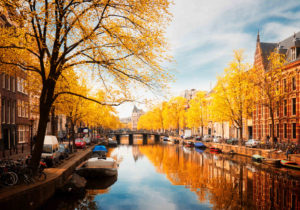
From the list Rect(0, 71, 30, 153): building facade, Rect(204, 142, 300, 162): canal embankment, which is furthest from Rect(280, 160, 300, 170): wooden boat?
Rect(0, 71, 30, 153): building facade

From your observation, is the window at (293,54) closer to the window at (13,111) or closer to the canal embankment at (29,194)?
the canal embankment at (29,194)

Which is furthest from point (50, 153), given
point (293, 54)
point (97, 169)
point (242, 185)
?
point (293, 54)

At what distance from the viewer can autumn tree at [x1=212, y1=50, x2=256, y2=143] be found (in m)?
43.9

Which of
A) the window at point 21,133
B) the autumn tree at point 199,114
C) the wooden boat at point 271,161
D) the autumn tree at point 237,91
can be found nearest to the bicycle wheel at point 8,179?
→ the wooden boat at point 271,161

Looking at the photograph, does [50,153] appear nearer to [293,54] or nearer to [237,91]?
[237,91]

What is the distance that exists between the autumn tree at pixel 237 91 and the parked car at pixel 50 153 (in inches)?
1153

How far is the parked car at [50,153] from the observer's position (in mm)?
22969

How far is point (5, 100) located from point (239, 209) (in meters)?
31.6

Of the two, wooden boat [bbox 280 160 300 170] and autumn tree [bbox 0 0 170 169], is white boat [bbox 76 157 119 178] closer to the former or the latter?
autumn tree [bbox 0 0 170 169]

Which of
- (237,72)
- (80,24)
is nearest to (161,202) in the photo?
(80,24)

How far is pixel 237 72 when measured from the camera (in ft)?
148

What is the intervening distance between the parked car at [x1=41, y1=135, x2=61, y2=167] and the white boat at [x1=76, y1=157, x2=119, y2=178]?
2.32m

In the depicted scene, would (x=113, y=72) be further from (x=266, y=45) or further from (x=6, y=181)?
(x=266, y=45)

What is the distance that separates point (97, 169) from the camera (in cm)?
2438
